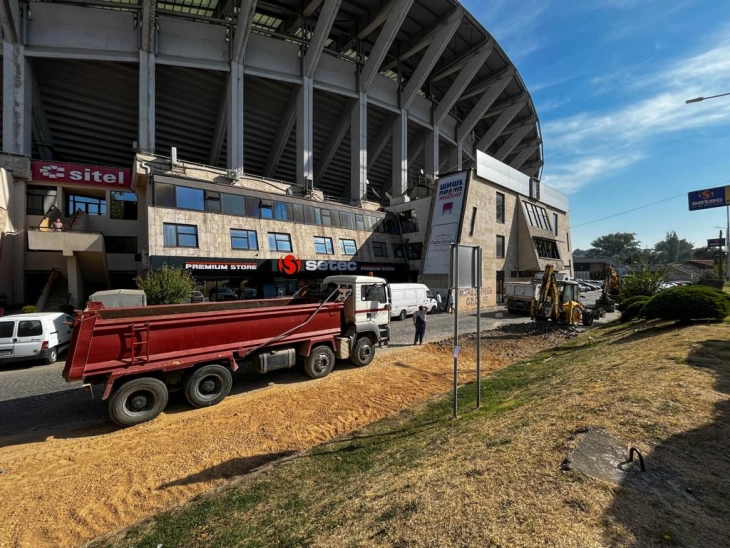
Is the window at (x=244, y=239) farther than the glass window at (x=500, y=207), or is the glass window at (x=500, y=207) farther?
the glass window at (x=500, y=207)

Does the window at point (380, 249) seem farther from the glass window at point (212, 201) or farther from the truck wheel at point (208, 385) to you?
the truck wheel at point (208, 385)

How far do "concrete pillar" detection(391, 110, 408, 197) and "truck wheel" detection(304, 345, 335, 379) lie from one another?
1191 inches

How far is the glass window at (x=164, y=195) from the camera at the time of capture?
20297 mm

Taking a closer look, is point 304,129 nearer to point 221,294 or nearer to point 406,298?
point 221,294

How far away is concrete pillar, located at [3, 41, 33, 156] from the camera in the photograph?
886 inches

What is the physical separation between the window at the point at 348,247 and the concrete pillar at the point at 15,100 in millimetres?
23773

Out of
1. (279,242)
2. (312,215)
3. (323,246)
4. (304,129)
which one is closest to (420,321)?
(279,242)

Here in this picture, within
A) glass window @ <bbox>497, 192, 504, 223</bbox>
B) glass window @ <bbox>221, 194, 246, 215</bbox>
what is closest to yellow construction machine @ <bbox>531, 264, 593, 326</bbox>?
glass window @ <bbox>497, 192, 504, 223</bbox>

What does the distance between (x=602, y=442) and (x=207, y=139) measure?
134ft

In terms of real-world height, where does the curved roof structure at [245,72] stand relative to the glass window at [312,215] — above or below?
above

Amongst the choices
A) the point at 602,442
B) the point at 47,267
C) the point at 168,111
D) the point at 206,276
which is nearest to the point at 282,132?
the point at 168,111

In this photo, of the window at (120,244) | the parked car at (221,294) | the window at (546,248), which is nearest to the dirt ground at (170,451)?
the parked car at (221,294)

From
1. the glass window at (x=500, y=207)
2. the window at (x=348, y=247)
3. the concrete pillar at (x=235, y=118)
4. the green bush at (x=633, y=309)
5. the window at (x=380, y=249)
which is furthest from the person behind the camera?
the glass window at (x=500, y=207)

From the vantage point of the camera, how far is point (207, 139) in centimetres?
3516
